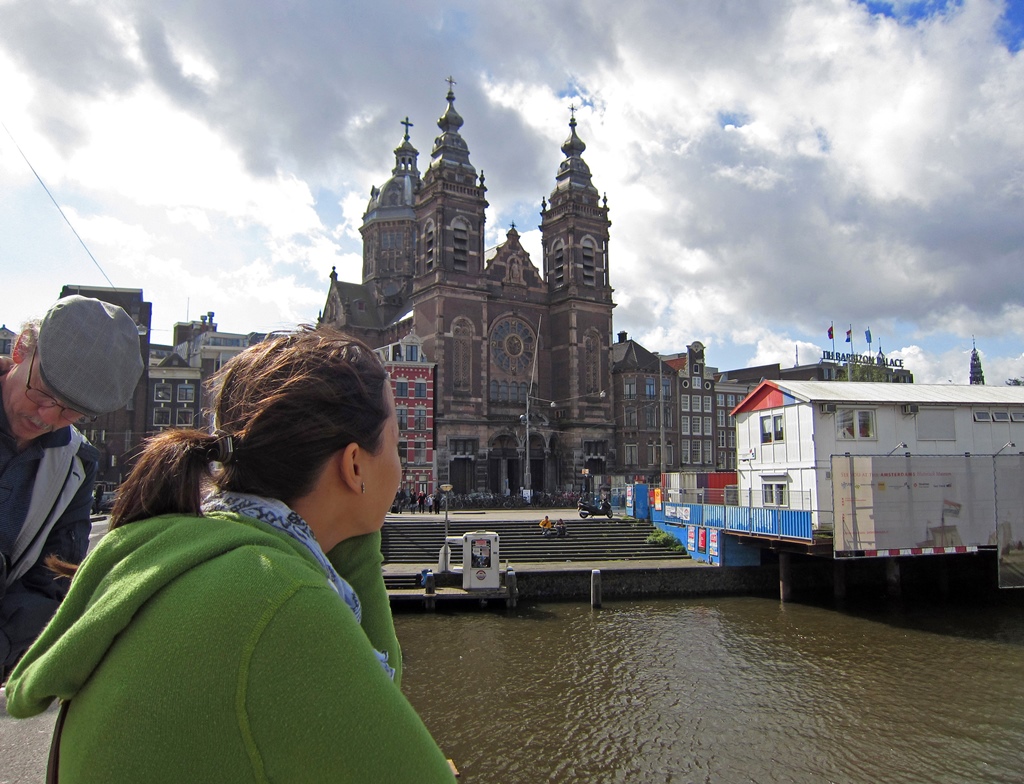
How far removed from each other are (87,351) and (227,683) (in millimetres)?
1498

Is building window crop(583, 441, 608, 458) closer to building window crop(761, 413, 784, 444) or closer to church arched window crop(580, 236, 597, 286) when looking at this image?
church arched window crop(580, 236, 597, 286)

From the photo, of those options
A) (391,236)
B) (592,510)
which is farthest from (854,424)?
(391,236)

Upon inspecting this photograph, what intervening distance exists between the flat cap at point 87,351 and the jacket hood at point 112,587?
1.04 meters

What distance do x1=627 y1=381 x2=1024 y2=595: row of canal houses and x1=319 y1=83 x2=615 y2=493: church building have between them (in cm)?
2323

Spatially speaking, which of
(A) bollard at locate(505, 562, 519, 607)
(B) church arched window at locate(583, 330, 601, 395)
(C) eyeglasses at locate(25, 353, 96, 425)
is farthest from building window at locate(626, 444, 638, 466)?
(C) eyeglasses at locate(25, 353, 96, 425)

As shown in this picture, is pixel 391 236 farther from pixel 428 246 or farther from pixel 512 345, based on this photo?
pixel 512 345

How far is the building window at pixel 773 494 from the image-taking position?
2601cm

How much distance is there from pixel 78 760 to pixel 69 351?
142 cm

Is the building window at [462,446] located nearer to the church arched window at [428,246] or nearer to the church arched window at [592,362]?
the church arched window at [592,362]

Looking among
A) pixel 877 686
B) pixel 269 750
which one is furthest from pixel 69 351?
pixel 877 686

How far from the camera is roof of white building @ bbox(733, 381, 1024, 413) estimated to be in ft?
83.8

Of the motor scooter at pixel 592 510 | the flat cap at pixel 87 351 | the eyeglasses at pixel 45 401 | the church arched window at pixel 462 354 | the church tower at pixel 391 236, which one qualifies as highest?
the church tower at pixel 391 236

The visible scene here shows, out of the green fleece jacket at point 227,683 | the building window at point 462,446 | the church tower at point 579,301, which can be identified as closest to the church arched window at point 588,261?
the church tower at point 579,301

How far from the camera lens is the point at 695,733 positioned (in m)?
12.6
